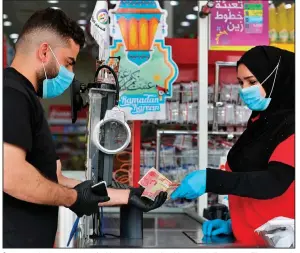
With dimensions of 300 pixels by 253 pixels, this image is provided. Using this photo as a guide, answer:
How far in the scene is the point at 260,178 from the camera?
2146 mm

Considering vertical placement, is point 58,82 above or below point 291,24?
below

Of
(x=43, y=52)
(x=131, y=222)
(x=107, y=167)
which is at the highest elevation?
(x=43, y=52)

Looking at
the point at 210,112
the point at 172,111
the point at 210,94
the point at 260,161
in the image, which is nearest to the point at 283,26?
the point at 210,94

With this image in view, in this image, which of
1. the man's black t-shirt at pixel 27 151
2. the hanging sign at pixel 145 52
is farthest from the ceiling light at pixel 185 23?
the man's black t-shirt at pixel 27 151

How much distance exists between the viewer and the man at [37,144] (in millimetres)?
1778

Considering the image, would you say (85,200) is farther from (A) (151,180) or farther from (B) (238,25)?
(B) (238,25)

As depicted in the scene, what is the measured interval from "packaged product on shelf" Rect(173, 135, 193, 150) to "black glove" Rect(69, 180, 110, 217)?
8.30 feet

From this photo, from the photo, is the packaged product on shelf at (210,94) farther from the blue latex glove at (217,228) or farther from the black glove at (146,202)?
the black glove at (146,202)

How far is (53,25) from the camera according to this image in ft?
6.89

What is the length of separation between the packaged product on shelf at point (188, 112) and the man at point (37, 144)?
2252 mm

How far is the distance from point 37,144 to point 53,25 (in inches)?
21.1

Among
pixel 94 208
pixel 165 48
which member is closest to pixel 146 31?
pixel 165 48

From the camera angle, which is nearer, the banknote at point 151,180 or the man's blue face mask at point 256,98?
the banknote at point 151,180

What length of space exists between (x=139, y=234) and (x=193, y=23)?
23.2ft
